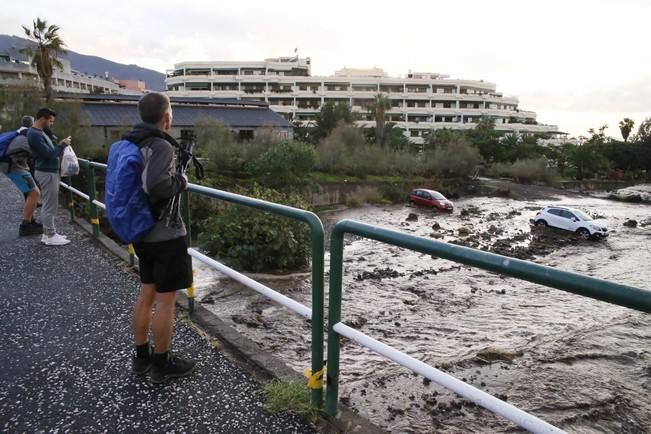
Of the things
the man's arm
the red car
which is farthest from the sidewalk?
the red car

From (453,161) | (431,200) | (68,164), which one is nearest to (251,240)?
(68,164)

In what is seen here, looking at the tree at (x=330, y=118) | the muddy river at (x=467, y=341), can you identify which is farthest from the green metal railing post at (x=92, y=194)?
the tree at (x=330, y=118)

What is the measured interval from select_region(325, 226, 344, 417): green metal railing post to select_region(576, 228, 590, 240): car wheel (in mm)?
24455

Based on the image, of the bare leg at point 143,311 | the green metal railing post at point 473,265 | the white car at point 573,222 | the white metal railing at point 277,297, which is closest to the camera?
the green metal railing post at point 473,265

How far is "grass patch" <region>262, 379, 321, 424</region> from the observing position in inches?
95.4

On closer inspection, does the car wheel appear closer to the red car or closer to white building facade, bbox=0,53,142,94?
the red car

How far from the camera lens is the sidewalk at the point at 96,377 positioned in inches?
94.2

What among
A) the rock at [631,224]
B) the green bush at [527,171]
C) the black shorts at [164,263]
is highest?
the black shorts at [164,263]

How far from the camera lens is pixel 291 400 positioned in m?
2.49

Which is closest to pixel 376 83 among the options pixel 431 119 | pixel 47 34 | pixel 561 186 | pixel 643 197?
pixel 431 119

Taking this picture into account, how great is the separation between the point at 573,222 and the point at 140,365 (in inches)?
984

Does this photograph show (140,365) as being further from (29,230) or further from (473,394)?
(29,230)

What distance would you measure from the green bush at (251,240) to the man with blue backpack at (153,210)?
878 cm

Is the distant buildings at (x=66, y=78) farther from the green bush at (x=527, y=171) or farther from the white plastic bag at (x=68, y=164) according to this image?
the green bush at (x=527, y=171)
